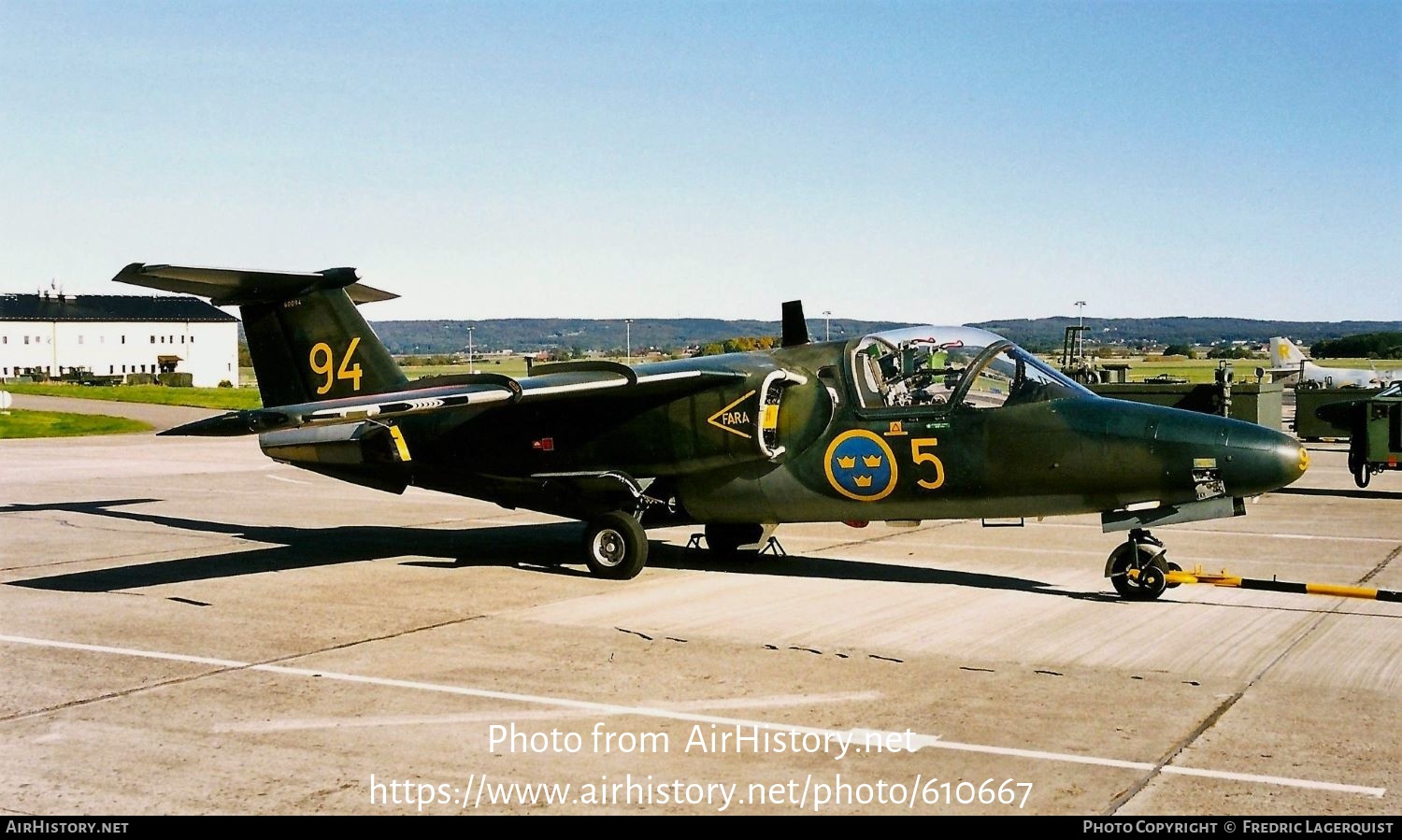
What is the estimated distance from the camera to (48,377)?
332ft

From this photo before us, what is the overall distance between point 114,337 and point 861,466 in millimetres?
111053

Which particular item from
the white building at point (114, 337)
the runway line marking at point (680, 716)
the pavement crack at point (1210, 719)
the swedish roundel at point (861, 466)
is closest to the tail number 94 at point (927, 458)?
the swedish roundel at point (861, 466)

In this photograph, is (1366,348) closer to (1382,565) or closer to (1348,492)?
(1348,492)

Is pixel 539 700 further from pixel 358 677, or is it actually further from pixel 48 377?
pixel 48 377

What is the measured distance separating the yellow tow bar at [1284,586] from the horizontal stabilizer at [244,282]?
10.6m

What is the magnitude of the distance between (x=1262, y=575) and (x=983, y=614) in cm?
456

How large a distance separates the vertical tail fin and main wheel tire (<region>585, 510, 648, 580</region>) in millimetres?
3548

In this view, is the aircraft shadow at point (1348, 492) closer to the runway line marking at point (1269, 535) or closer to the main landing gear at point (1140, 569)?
the runway line marking at point (1269, 535)

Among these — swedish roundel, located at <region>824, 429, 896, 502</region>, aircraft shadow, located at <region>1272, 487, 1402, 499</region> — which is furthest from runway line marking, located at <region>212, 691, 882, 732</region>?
aircraft shadow, located at <region>1272, 487, 1402, 499</region>

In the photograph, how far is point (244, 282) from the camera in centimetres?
1605

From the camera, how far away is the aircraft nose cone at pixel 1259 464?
12273 mm

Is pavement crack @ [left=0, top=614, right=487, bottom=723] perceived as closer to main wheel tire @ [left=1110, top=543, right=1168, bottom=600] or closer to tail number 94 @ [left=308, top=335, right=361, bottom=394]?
tail number 94 @ [left=308, top=335, right=361, bottom=394]

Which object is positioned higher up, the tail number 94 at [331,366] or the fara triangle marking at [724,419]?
the tail number 94 at [331,366]
